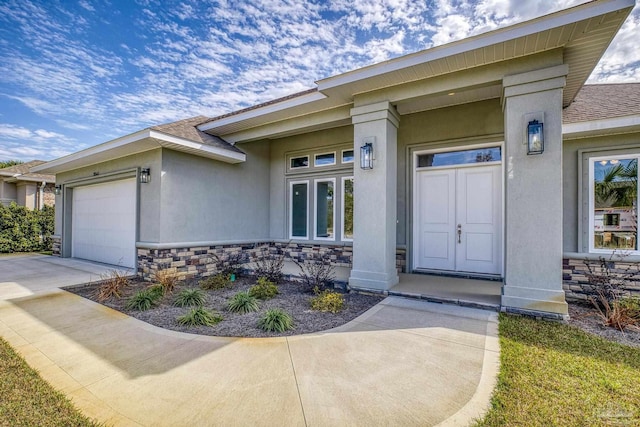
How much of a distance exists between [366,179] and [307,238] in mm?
3559

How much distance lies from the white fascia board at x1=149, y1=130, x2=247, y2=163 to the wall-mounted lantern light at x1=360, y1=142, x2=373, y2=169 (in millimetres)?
3815

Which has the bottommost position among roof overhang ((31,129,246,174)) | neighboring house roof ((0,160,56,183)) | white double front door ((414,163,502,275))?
white double front door ((414,163,502,275))

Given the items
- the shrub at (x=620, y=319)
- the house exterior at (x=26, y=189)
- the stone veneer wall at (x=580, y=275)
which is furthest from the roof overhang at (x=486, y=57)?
the house exterior at (x=26, y=189)

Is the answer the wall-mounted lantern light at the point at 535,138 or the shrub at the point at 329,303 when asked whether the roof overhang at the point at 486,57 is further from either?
the shrub at the point at 329,303

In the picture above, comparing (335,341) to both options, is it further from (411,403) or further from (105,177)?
(105,177)

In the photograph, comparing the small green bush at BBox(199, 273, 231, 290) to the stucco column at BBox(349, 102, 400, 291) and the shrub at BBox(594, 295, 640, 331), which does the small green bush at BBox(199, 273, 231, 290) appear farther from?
the shrub at BBox(594, 295, 640, 331)

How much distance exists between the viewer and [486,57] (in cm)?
445

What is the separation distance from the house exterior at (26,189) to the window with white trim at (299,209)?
528 inches

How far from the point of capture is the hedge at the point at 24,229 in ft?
40.0

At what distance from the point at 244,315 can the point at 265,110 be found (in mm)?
4584

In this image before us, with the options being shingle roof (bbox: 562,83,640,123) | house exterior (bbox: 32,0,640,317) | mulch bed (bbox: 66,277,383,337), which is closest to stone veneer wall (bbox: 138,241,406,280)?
house exterior (bbox: 32,0,640,317)

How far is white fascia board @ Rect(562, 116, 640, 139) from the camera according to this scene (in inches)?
196

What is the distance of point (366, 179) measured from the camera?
5711 mm

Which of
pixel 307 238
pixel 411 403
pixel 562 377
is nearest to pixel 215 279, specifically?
pixel 307 238
